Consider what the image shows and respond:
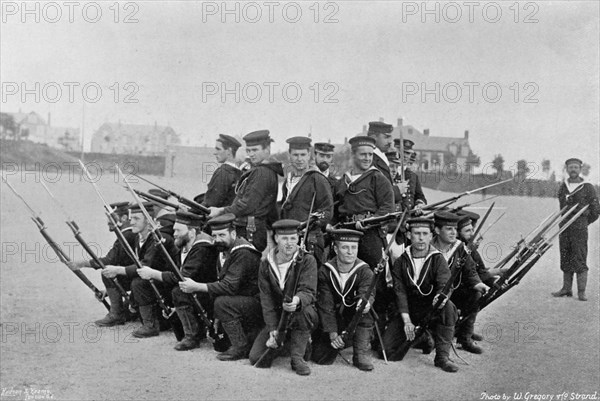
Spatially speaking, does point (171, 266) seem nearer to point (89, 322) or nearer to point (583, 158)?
point (89, 322)

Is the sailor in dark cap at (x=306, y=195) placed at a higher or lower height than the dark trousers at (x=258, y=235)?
higher

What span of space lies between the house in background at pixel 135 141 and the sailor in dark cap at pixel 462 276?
581 inches

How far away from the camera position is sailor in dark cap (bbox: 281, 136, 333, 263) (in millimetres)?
5855

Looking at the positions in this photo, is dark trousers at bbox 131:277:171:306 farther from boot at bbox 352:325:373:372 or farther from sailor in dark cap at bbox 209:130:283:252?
boot at bbox 352:325:373:372

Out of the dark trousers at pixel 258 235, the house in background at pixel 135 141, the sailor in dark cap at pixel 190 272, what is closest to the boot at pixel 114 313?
the sailor in dark cap at pixel 190 272

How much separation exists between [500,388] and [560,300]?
129 inches

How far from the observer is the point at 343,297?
542cm

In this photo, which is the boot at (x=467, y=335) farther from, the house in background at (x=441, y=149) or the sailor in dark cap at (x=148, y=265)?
the sailor in dark cap at (x=148, y=265)

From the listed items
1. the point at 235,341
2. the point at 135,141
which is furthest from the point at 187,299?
the point at 135,141

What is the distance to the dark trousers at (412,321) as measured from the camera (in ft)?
17.7

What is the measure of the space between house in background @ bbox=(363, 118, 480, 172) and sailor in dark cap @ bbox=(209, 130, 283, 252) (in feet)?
5.69

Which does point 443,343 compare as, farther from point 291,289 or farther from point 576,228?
point 576,228

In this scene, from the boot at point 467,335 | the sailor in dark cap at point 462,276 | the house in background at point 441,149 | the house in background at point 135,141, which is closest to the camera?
the sailor in dark cap at point 462,276

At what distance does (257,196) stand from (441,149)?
11019mm
